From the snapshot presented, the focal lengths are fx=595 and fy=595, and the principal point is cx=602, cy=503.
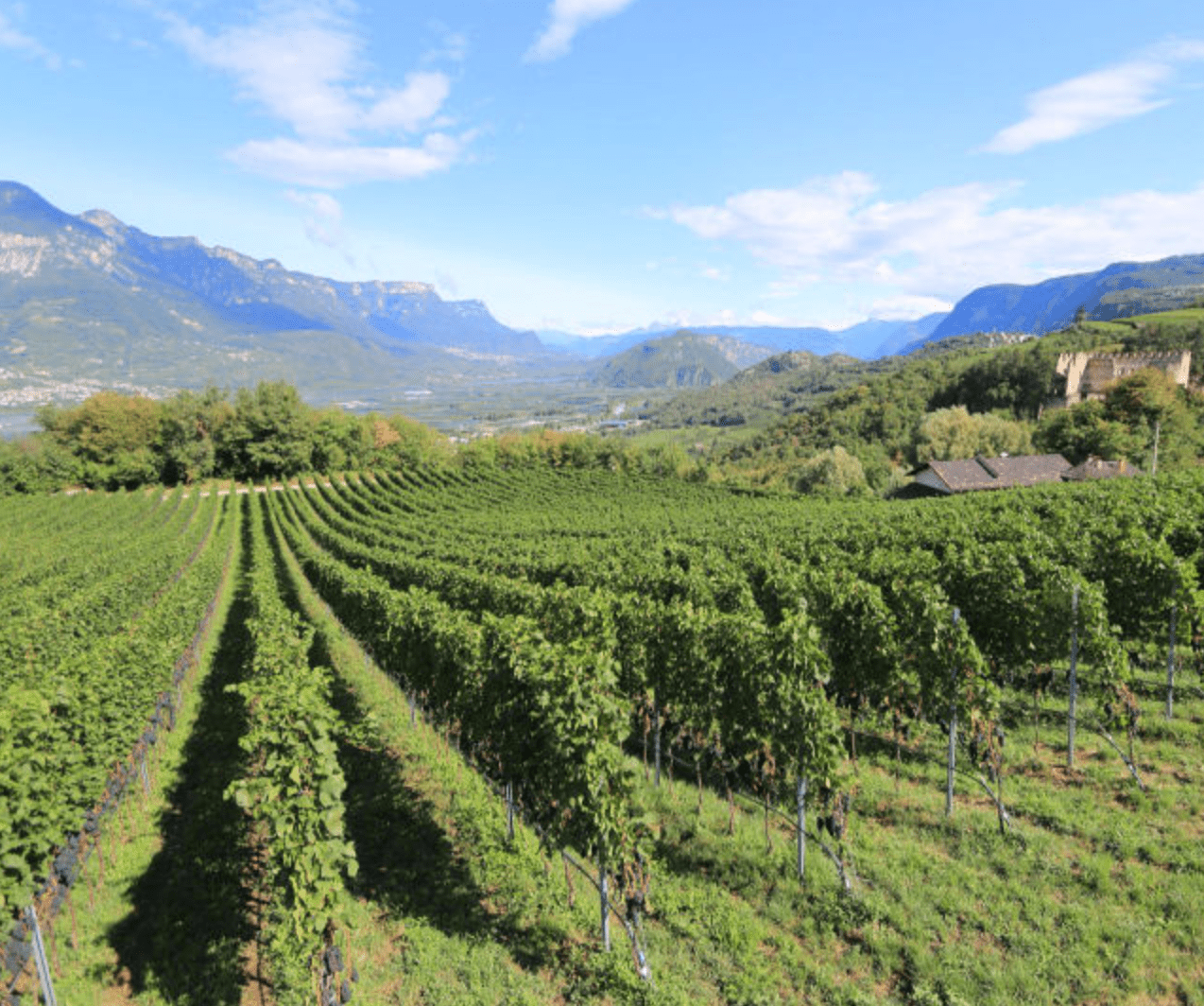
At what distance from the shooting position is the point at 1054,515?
24.3 metres

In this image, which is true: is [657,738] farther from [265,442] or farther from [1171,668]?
[265,442]

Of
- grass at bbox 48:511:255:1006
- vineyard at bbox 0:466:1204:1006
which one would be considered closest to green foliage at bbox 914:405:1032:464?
vineyard at bbox 0:466:1204:1006

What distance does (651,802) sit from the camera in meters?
12.4

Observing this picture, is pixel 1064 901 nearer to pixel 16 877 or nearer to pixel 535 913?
pixel 535 913

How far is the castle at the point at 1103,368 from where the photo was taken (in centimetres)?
10788

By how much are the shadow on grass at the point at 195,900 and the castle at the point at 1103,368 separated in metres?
135

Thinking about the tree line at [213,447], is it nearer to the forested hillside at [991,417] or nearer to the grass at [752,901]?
the forested hillside at [991,417]

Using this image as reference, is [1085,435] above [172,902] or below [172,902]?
above

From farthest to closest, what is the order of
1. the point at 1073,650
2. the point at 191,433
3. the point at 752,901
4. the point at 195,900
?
the point at 191,433, the point at 1073,650, the point at 195,900, the point at 752,901

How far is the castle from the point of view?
354ft

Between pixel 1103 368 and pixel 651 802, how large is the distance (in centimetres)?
14011

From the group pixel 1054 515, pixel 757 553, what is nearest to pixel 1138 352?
pixel 1054 515

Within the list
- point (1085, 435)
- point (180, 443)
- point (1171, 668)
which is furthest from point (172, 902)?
point (180, 443)

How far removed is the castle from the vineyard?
118814 millimetres
